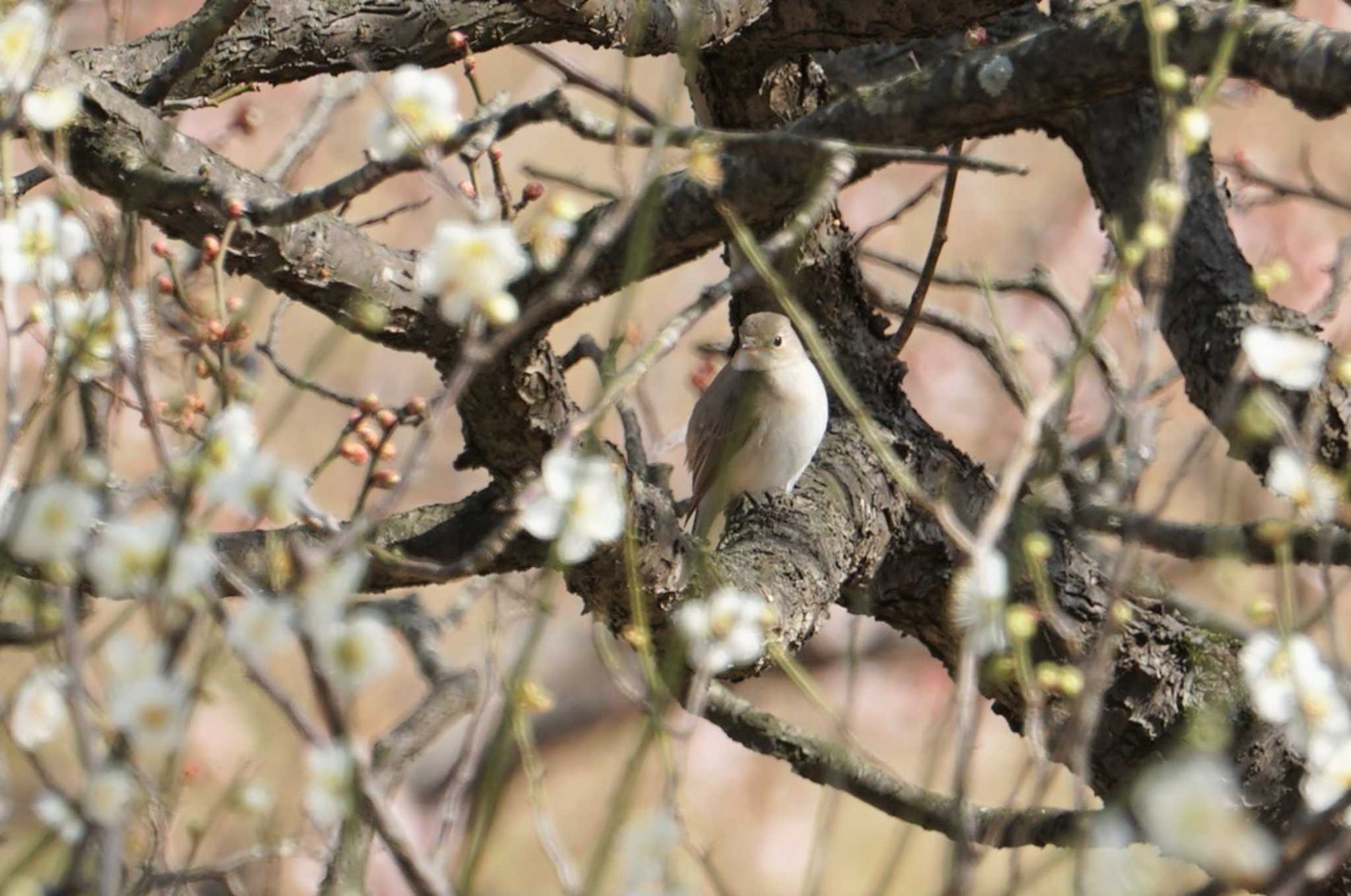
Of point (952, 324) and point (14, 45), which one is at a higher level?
point (14, 45)

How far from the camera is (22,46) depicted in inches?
43.1

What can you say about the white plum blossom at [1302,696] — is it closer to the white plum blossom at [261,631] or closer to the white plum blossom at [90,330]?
the white plum blossom at [261,631]

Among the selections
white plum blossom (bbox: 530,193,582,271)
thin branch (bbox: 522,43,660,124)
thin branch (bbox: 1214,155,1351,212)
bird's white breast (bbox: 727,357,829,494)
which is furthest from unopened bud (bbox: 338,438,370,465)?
thin branch (bbox: 1214,155,1351,212)

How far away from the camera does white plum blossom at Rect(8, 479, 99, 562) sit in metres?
0.92

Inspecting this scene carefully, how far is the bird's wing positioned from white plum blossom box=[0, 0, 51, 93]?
2027 millimetres

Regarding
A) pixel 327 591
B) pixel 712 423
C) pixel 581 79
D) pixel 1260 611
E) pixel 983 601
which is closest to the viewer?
pixel 327 591

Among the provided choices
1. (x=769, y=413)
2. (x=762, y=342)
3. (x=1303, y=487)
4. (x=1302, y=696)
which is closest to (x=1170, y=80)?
(x=1303, y=487)

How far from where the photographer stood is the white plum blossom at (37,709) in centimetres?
102

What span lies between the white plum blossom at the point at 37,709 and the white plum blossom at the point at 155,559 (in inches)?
6.0

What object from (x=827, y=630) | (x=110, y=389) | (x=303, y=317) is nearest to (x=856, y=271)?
(x=110, y=389)

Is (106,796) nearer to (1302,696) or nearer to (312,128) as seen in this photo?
(1302,696)

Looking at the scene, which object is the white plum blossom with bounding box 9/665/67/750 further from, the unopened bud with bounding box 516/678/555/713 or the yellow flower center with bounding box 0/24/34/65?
the yellow flower center with bounding box 0/24/34/65

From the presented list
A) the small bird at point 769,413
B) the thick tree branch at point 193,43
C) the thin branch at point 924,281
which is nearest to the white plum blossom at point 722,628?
the thick tree branch at point 193,43

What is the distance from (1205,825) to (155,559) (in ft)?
2.03
